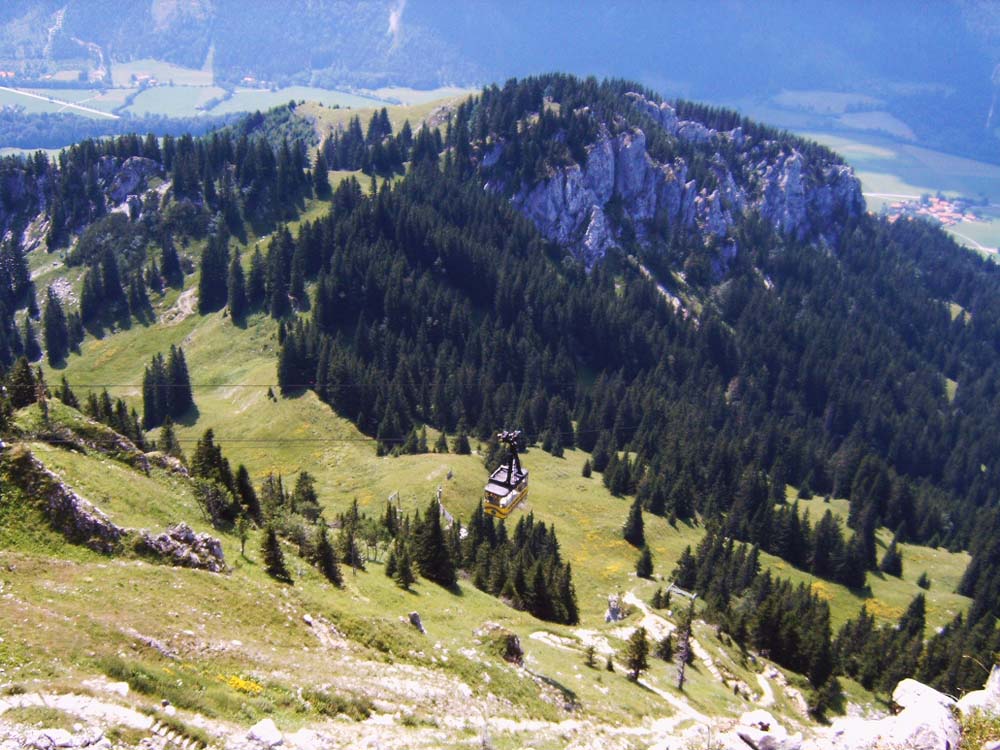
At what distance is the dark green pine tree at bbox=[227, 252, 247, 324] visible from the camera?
510ft

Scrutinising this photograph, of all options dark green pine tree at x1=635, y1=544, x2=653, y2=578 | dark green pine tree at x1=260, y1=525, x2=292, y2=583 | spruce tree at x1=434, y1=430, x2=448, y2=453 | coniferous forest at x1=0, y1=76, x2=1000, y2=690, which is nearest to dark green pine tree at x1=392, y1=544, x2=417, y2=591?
coniferous forest at x1=0, y1=76, x2=1000, y2=690

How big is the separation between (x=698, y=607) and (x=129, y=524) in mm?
78505

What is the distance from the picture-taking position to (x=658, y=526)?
391 feet

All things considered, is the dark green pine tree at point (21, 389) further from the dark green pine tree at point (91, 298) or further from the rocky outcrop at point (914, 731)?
the dark green pine tree at point (91, 298)

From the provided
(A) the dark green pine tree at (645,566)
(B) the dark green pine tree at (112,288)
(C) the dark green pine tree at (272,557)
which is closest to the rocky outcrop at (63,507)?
(C) the dark green pine tree at (272,557)

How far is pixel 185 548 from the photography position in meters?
41.4

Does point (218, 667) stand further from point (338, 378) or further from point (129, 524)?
point (338, 378)

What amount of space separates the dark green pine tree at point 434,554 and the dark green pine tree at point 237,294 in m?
107

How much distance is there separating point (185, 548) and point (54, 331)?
142608mm

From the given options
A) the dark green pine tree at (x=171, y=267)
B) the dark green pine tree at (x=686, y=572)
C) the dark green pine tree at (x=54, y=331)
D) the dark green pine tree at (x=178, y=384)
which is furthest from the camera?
the dark green pine tree at (x=171, y=267)

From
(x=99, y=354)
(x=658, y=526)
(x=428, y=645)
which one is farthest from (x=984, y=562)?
(x=99, y=354)

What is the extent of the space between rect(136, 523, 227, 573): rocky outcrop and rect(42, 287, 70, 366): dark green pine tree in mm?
136791

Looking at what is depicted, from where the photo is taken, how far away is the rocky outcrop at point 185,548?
40438 mm

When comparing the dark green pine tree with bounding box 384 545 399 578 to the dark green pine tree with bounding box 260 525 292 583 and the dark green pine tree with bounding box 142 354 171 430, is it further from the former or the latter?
the dark green pine tree with bounding box 142 354 171 430
